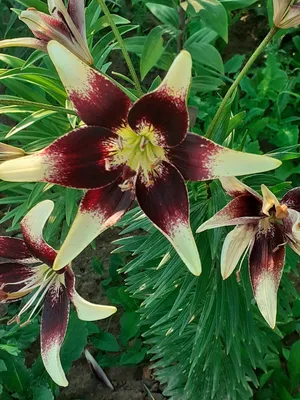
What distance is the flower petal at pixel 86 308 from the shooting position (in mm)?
799

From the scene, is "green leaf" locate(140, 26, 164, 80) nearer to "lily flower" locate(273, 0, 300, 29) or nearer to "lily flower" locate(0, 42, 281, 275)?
"lily flower" locate(273, 0, 300, 29)

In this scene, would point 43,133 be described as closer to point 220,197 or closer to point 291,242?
point 220,197

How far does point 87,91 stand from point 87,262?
1305mm

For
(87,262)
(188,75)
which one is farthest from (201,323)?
(87,262)

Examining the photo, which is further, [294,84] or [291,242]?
[294,84]

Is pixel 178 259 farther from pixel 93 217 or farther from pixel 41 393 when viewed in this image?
pixel 41 393

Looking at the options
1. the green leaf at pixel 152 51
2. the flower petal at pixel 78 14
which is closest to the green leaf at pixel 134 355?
the green leaf at pixel 152 51

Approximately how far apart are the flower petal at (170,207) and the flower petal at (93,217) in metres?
0.02

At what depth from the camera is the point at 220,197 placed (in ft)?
3.42

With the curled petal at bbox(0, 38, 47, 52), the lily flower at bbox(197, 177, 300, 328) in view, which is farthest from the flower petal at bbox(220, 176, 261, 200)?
the curled petal at bbox(0, 38, 47, 52)

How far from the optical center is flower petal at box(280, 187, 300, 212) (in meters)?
0.86

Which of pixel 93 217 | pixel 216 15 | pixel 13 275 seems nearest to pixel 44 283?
pixel 13 275

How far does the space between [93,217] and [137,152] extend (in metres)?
0.10

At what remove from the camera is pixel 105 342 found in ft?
5.81
